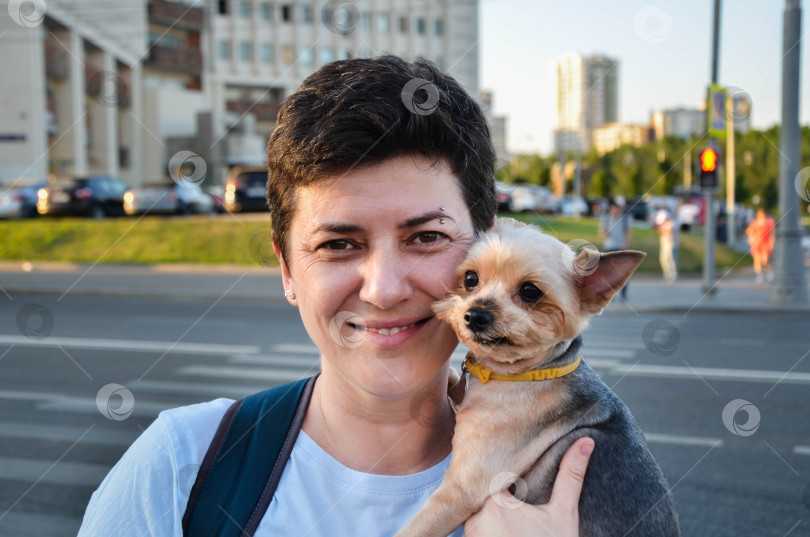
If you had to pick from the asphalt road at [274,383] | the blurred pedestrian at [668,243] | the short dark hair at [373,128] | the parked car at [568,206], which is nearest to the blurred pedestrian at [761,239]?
the blurred pedestrian at [668,243]

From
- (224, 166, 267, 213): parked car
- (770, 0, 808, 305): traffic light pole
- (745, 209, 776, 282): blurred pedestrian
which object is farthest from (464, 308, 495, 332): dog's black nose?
(224, 166, 267, 213): parked car

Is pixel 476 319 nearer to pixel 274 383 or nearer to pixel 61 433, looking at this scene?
pixel 61 433

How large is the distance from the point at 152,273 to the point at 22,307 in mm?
5242

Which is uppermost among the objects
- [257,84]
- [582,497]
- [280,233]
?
[257,84]

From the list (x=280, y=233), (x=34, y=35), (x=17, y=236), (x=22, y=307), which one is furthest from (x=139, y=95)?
(x=280, y=233)

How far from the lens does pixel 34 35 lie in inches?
1411

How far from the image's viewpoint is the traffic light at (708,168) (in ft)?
58.0

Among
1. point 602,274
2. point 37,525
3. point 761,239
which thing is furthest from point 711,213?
point 602,274

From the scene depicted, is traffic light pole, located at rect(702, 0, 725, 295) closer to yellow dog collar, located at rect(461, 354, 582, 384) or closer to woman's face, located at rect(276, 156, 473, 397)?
yellow dog collar, located at rect(461, 354, 582, 384)

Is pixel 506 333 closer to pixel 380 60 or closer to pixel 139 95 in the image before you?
pixel 380 60

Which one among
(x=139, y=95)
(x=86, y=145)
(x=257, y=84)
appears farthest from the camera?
(x=257, y=84)

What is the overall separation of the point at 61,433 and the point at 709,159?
50.6ft

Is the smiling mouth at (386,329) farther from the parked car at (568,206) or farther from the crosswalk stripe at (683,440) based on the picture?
the parked car at (568,206)

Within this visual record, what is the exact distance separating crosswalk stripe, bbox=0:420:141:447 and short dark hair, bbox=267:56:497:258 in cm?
569
